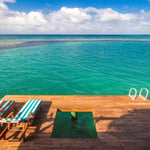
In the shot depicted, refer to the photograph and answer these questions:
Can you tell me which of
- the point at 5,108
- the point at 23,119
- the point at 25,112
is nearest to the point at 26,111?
the point at 25,112

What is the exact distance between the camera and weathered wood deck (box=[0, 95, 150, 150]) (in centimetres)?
533

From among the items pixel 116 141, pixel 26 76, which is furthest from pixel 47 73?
pixel 116 141

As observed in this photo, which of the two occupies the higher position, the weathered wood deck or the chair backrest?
the chair backrest

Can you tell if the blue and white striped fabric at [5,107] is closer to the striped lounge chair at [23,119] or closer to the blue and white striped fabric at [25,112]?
the striped lounge chair at [23,119]

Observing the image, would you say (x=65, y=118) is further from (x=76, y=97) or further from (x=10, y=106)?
(x=10, y=106)

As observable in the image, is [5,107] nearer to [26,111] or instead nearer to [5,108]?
[5,108]

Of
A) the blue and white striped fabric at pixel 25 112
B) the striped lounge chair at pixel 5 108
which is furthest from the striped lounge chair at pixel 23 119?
the striped lounge chair at pixel 5 108

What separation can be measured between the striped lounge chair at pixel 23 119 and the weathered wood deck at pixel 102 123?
23.1 inches

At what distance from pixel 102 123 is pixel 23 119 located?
14.2 ft

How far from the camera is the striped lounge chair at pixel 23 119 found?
5535 millimetres

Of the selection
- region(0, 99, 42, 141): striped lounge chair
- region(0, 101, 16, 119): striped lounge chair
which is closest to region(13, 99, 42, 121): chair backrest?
region(0, 99, 42, 141): striped lounge chair

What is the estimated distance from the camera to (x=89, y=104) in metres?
8.59

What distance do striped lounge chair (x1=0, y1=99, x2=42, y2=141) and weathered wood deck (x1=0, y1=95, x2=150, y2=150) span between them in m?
0.59

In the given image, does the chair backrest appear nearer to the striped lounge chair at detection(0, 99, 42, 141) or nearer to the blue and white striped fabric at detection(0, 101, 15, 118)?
the striped lounge chair at detection(0, 99, 42, 141)
